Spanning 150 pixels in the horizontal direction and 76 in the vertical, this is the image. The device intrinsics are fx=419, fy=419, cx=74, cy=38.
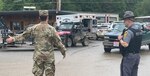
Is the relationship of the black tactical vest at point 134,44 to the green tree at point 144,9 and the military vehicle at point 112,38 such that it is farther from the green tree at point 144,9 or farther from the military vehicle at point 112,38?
the green tree at point 144,9

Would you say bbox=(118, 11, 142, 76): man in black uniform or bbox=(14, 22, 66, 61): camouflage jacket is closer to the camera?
bbox=(118, 11, 142, 76): man in black uniform

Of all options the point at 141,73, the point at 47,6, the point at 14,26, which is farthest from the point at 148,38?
the point at 47,6

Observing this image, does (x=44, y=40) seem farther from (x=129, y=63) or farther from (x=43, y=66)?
(x=129, y=63)

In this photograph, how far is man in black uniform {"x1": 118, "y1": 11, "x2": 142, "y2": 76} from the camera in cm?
794

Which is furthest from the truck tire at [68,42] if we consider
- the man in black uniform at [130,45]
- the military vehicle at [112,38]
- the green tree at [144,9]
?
the green tree at [144,9]

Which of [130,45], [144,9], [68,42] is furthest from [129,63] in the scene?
[144,9]

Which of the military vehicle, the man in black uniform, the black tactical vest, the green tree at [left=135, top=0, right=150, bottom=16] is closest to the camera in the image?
the man in black uniform

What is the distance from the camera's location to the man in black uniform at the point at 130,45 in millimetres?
7938

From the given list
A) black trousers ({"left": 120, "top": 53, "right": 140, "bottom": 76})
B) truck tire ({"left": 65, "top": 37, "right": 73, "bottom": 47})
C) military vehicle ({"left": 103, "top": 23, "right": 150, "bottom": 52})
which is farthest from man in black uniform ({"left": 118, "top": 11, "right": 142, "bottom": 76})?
truck tire ({"left": 65, "top": 37, "right": 73, "bottom": 47})

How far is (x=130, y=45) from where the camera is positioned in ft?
26.5

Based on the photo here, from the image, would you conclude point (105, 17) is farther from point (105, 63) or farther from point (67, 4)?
point (105, 63)

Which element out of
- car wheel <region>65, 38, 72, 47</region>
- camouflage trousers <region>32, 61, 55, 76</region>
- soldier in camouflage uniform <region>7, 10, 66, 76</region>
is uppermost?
soldier in camouflage uniform <region>7, 10, 66, 76</region>

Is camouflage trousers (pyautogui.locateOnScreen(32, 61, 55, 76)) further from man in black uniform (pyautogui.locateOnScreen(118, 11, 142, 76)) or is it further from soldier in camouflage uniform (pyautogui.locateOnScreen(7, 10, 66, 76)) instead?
man in black uniform (pyautogui.locateOnScreen(118, 11, 142, 76))

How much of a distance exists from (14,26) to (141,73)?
125 feet
